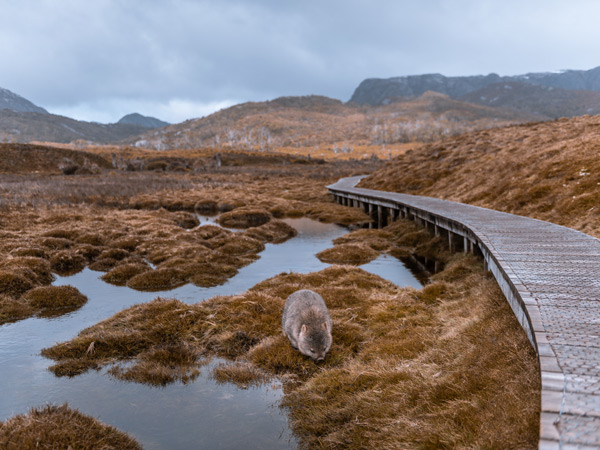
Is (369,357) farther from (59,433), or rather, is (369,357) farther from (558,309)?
(59,433)

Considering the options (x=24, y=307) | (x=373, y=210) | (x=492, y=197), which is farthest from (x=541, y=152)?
(x=24, y=307)

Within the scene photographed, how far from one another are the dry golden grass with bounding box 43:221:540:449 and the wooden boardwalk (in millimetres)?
519

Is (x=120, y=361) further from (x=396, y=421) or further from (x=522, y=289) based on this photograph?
(x=522, y=289)

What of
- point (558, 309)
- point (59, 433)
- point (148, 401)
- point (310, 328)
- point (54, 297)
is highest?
point (558, 309)

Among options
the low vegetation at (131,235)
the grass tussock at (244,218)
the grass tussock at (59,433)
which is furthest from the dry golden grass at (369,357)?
the grass tussock at (244,218)

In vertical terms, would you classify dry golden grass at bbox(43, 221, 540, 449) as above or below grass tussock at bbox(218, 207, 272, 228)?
above

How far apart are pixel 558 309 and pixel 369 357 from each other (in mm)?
3694

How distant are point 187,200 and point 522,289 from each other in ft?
119

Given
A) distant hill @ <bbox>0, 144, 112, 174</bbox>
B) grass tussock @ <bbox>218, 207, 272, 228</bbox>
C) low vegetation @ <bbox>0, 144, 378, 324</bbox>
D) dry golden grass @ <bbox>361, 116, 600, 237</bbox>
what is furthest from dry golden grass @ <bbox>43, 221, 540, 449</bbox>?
distant hill @ <bbox>0, 144, 112, 174</bbox>

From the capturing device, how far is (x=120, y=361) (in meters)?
9.23

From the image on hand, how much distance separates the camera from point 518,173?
2659 centimetres

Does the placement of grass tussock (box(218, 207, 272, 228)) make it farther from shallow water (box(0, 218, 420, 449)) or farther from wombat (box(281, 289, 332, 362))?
wombat (box(281, 289, 332, 362))

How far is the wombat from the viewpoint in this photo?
873 centimetres

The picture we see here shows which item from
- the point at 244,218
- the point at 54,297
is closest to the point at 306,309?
the point at 54,297
